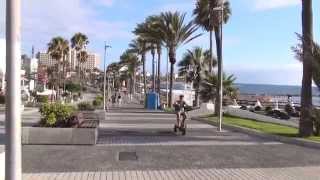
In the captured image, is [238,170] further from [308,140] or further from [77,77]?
[77,77]

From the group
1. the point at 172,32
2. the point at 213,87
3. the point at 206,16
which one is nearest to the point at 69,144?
the point at 213,87

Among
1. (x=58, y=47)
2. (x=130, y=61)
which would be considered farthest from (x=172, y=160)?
(x=130, y=61)

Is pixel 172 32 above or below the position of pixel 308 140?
above

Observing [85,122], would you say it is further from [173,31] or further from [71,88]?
[71,88]

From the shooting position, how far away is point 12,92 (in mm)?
7027

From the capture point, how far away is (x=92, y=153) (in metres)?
14.6

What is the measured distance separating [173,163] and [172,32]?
4111cm

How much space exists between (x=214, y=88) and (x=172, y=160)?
2533 centimetres

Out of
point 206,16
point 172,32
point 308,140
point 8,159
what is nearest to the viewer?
point 8,159

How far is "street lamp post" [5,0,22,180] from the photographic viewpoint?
22.9 ft

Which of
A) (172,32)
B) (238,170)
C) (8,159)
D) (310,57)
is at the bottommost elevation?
(238,170)

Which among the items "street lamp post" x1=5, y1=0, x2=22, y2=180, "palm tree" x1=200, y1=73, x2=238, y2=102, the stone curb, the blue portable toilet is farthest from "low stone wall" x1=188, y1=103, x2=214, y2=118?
"street lamp post" x1=5, y1=0, x2=22, y2=180

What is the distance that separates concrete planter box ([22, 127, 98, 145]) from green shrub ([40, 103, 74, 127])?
0.60 metres

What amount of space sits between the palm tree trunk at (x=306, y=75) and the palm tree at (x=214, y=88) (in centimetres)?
1716
